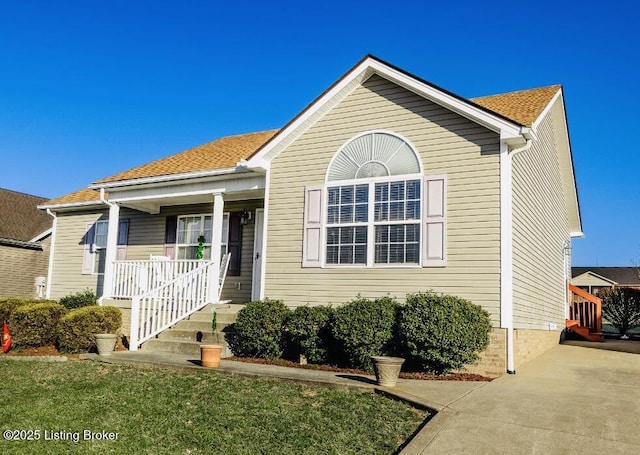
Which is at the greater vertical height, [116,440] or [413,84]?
[413,84]

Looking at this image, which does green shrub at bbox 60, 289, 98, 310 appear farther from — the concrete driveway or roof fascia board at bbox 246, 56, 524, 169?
the concrete driveway

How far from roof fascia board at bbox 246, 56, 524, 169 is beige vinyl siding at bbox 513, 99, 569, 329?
0.97 metres

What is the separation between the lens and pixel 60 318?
447 inches

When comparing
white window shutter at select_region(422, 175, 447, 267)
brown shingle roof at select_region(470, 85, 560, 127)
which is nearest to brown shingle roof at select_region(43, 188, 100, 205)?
white window shutter at select_region(422, 175, 447, 267)

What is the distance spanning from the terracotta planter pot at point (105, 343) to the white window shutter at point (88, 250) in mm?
7339

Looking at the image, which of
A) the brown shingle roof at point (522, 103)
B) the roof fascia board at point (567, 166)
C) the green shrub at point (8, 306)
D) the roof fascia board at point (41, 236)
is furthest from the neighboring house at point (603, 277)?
the green shrub at point (8, 306)

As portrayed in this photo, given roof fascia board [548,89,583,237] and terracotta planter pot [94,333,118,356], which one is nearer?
terracotta planter pot [94,333,118,356]

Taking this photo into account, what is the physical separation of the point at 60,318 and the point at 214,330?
3251 mm

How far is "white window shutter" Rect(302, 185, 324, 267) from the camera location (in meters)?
11.0

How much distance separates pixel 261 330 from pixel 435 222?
3.67 meters

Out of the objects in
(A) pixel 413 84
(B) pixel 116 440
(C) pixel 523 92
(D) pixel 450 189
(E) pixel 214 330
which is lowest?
(B) pixel 116 440

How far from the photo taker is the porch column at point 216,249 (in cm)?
1252

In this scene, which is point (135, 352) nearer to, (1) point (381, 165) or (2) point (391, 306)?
(2) point (391, 306)

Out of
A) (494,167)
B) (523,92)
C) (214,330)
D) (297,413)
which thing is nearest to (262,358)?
(214,330)
